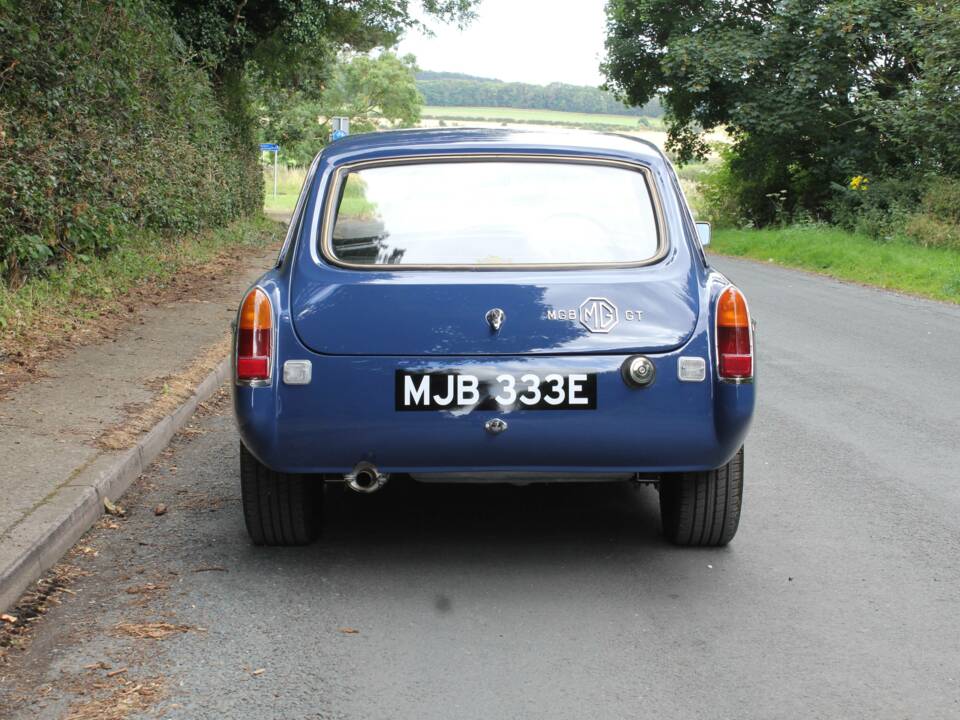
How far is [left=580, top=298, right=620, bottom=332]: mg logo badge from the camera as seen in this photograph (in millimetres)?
4488

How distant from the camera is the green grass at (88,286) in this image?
31.3ft

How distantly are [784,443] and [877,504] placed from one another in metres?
1.40

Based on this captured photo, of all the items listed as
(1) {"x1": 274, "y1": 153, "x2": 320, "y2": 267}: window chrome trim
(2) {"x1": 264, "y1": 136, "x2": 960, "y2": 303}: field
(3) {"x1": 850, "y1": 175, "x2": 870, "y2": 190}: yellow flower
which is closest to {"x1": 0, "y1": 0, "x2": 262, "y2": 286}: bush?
(1) {"x1": 274, "y1": 153, "x2": 320, "y2": 267}: window chrome trim

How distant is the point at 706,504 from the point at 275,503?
5.72ft

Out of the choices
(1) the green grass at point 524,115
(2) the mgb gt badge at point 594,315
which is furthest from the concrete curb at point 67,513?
(1) the green grass at point 524,115

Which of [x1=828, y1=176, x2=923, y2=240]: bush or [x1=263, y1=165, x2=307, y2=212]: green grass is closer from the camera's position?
[x1=828, y1=176, x2=923, y2=240]: bush

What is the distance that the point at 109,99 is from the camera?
13.5m

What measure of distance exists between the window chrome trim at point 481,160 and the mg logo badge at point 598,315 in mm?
208

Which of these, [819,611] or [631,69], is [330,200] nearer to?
[819,611]

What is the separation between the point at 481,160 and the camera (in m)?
5.00

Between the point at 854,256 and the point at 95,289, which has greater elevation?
the point at 95,289

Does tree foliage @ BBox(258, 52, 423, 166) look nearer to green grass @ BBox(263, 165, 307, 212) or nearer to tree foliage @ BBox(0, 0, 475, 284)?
green grass @ BBox(263, 165, 307, 212)

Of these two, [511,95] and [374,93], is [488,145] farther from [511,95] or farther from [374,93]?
[511,95]

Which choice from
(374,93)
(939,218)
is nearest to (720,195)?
(939,218)
